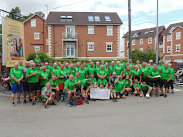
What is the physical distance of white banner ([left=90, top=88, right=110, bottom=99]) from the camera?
8.59 m

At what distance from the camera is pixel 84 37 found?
3278 cm

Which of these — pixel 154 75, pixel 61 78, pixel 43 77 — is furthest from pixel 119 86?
pixel 43 77

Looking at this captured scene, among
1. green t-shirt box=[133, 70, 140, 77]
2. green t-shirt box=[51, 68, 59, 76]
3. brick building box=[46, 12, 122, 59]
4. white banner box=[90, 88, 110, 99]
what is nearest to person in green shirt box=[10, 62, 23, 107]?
green t-shirt box=[51, 68, 59, 76]

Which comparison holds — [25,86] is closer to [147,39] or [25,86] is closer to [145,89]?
[145,89]

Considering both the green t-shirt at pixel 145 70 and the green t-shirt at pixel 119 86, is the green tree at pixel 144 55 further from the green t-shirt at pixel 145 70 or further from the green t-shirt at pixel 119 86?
the green t-shirt at pixel 119 86

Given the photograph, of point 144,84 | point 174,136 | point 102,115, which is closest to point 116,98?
point 144,84

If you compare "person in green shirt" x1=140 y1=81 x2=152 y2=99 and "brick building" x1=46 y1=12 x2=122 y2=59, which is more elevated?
"brick building" x1=46 y1=12 x2=122 y2=59

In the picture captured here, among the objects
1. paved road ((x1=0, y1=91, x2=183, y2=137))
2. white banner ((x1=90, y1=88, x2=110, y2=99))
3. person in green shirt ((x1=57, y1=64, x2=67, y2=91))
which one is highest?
person in green shirt ((x1=57, y1=64, x2=67, y2=91))

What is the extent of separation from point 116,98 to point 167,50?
143ft

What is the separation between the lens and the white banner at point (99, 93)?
8586 millimetres

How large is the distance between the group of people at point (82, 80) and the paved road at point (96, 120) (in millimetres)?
847

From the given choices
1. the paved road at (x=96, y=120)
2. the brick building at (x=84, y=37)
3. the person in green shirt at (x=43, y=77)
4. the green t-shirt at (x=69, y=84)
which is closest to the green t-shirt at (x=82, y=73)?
the green t-shirt at (x=69, y=84)

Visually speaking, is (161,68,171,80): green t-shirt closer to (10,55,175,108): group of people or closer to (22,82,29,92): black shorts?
(10,55,175,108): group of people

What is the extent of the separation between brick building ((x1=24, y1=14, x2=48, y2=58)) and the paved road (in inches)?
1217
